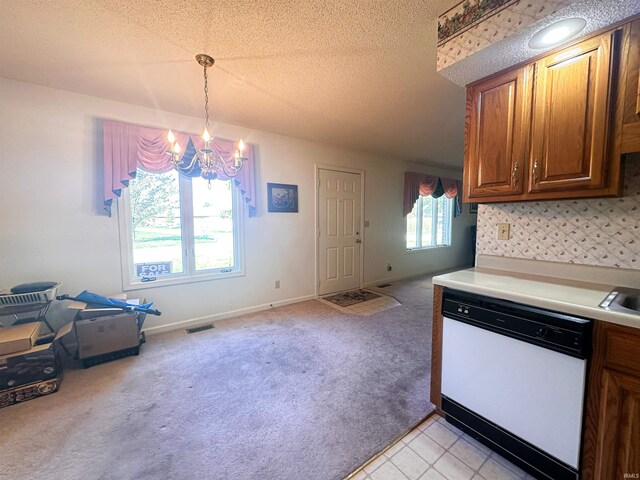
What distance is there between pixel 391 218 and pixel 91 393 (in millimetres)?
4831

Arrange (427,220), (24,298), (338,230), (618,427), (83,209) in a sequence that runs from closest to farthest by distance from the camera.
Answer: (618,427) < (24,298) < (83,209) < (338,230) < (427,220)

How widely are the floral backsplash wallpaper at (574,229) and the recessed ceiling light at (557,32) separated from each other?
0.71 meters

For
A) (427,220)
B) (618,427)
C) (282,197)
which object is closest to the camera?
(618,427)

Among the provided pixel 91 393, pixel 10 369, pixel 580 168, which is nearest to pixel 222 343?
pixel 91 393

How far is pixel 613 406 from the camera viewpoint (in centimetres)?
104

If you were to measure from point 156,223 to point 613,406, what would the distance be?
3.72 meters

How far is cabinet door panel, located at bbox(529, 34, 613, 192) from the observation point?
123 centimetres

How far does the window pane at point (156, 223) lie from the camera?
9.47ft

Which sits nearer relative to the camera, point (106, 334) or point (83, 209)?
point (106, 334)

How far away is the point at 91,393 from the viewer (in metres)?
1.93

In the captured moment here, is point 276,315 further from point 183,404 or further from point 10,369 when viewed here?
point 10,369

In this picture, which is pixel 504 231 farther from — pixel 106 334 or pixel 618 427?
pixel 106 334

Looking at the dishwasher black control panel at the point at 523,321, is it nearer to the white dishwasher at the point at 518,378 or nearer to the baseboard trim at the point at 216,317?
the white dishwasher at the point at 518,378

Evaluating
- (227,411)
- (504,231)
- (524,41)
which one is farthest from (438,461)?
(524,41)
